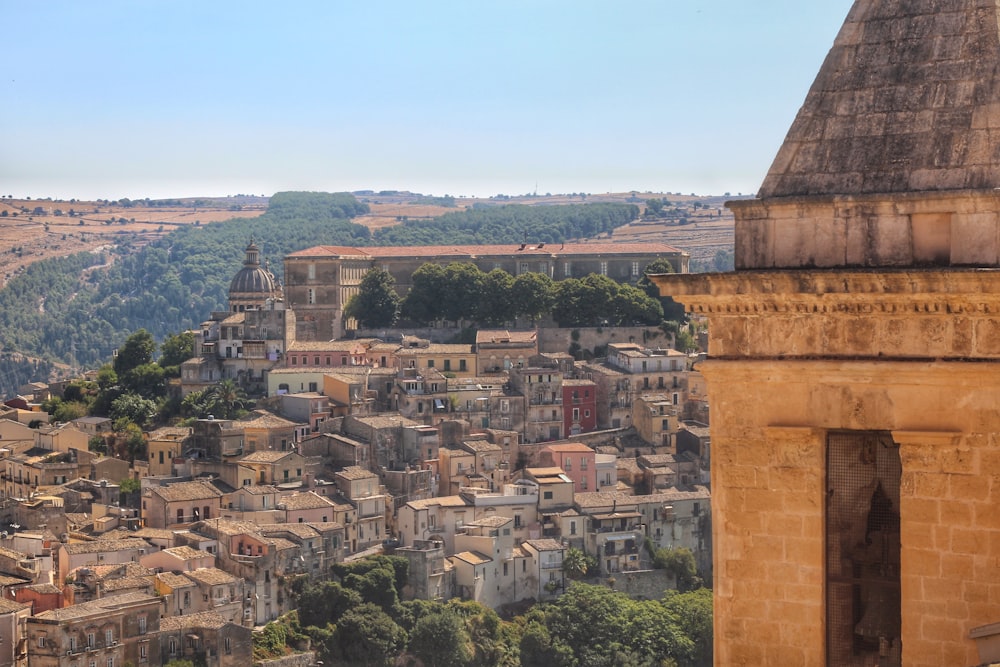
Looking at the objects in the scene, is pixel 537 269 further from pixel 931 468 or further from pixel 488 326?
pixel 931 468

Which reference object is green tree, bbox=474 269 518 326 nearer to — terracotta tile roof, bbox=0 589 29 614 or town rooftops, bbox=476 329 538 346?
town rooftops, bbox=476 329 538 346

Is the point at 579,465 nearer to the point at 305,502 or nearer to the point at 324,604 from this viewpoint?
the point at 305,502

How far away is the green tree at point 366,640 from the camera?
5344 centimetres

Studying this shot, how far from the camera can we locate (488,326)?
259ft

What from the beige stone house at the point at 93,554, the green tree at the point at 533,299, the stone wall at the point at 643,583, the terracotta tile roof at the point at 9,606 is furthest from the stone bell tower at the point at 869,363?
the green tree at the point at 533,299

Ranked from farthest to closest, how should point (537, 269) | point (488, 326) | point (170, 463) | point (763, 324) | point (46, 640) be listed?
point (537, 269) → point (488, 326) → point (170, 463) → point (46, 640) → point (763, 324)

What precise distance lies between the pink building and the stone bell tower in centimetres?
5630

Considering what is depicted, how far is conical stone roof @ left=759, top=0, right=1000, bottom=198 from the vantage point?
6.68 meters

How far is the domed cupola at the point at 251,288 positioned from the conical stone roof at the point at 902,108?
74729 mm

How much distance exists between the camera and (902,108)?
22.6 ft

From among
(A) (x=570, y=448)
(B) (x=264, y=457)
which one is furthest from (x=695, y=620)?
(B) (x=264, y=457)

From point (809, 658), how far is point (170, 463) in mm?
59400

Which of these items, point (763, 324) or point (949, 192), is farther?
point (763, 324)

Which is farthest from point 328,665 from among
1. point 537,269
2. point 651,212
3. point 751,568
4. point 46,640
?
point 651,212
